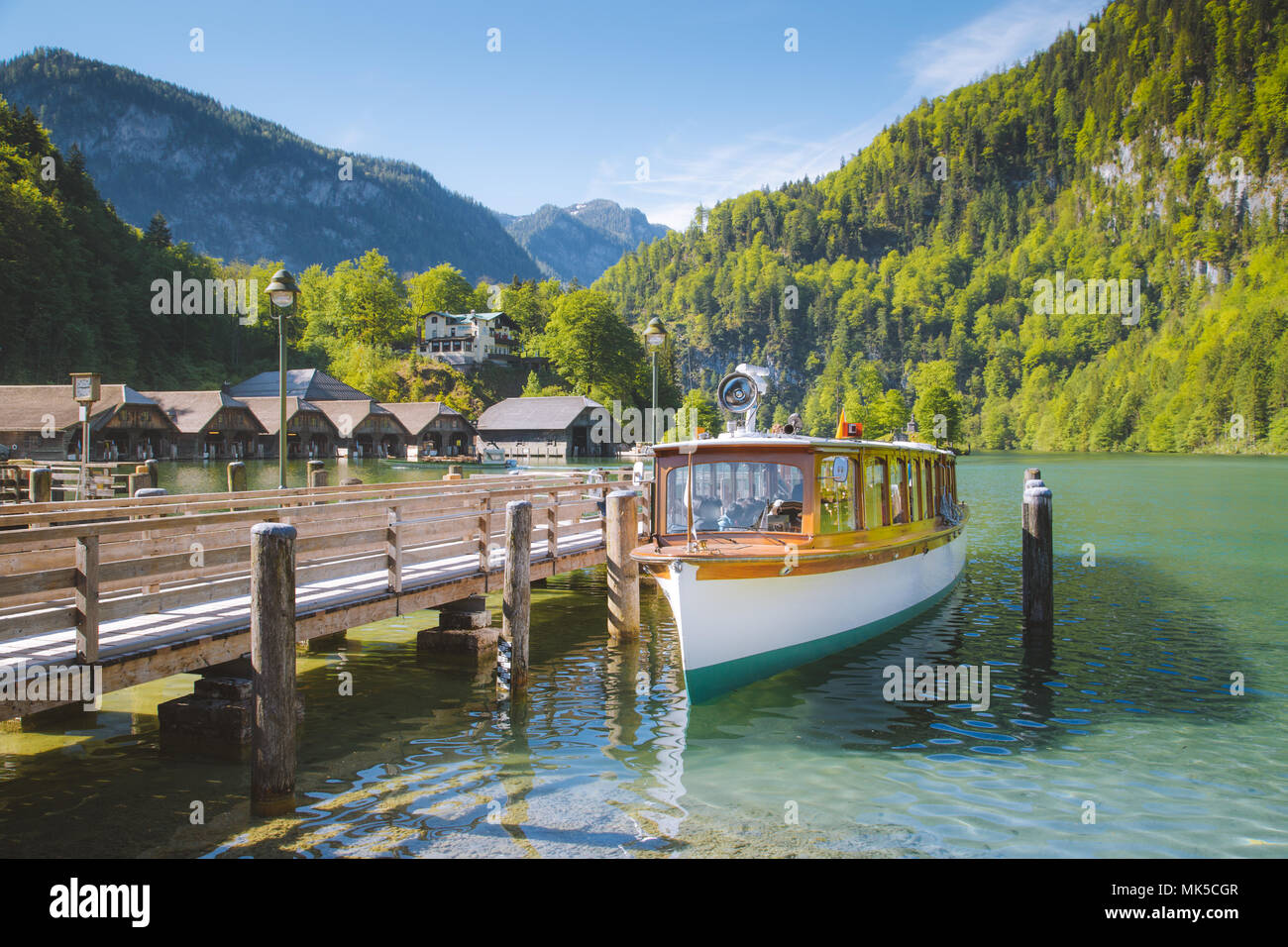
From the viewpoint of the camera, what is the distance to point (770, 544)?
12.3 m

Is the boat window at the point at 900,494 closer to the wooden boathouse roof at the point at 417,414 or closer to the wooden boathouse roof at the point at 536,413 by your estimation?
the wooden boathouse roof at the point at 536,413

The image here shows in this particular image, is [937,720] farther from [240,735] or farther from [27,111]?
[27,111]

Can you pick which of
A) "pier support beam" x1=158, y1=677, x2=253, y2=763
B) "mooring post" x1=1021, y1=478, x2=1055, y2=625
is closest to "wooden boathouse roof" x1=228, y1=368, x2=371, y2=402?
"mooring post" x1=1021, y1=478, x2=1055, y2=625

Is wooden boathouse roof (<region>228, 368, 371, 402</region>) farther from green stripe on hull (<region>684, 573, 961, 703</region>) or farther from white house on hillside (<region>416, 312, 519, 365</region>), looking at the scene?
green stripe on hull (<region>684, 573, 961, 703</region>)

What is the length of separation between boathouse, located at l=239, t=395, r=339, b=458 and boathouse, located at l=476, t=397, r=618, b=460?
655 inches

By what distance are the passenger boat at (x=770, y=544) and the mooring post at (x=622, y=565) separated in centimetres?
163

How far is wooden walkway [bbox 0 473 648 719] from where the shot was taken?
761 cm

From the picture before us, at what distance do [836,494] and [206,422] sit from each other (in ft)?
A: 243

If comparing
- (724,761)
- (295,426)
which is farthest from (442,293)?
(724,761)

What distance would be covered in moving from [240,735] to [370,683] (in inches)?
145

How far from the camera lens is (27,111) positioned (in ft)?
300

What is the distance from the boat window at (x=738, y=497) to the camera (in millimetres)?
12859

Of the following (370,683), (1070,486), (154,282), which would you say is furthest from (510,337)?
(370,683)

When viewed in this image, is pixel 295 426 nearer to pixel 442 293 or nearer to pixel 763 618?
pixel 442 293
